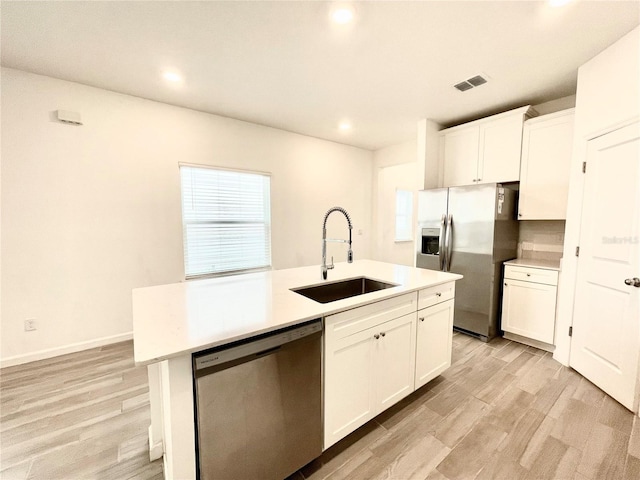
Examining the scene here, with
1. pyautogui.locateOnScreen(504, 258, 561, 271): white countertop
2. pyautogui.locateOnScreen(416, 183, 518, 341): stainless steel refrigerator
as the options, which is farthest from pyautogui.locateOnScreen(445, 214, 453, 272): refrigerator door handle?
pyautogui.locateOnScreen(504, 258, 561, 271): white countertop

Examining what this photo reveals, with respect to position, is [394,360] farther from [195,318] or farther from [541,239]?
[541,239]

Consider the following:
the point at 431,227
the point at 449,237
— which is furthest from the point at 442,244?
the point at 431,227

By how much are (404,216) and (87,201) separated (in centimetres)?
547

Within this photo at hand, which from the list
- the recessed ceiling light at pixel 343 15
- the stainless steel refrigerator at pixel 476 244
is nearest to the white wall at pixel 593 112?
the stainless steel refrigerator at pixel 476 244

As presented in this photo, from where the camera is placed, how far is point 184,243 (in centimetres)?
326

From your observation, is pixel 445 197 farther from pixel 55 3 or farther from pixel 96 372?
pixel 96 372

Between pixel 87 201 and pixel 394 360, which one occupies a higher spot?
pixel 87 201

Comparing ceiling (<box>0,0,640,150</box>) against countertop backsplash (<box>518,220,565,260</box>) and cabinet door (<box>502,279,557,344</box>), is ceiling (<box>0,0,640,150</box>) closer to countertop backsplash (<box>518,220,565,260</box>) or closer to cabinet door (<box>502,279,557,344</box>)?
countertop backsplash (<box>518,220,565,260</box>)

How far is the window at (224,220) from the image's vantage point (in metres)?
3.31

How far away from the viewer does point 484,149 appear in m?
3.26

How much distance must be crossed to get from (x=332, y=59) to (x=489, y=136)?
2242 mm

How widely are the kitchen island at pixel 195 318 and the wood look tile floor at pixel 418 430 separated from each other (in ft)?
1.62

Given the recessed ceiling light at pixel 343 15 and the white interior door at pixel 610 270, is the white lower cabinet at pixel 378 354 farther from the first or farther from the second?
the recessed ceiling light at pixel 343 15

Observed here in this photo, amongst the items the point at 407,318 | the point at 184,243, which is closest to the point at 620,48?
the point at 407,318
